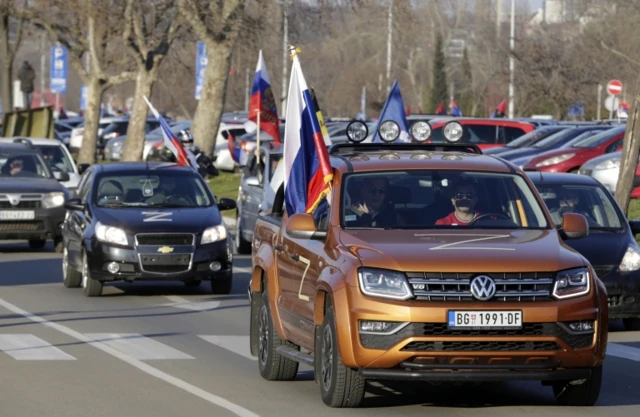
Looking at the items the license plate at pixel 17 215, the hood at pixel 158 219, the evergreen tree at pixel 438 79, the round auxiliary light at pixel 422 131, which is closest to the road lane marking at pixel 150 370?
the hood at pixel 158 219

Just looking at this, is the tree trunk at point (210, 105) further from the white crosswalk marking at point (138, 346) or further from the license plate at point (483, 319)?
the license plate at point (483, 319)

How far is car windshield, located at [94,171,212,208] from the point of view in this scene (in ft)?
59.9

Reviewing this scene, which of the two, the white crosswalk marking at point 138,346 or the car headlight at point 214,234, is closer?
the white crosswalk marking at point 138,346

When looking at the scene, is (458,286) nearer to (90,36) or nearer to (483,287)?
(483,287)

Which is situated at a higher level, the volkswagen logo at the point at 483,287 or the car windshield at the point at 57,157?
the volkswagen logo at the point at 483,287

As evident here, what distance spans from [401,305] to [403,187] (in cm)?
147

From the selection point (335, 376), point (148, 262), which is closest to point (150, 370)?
point (335, 376)

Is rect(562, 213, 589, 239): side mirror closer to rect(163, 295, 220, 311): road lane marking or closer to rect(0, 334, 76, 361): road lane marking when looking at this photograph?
rect(0, 334, 76, 361): road lane marking

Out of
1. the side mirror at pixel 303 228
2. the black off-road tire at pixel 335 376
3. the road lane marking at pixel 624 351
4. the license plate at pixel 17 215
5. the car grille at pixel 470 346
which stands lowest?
the license plate at pixel 17 215

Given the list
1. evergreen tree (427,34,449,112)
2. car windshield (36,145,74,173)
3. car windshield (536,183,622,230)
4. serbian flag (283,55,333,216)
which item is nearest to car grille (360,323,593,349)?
serbian flag (283,55,333,216)

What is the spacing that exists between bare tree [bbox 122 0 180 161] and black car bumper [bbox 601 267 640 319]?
29432mm

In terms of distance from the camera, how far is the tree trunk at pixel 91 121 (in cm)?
5106

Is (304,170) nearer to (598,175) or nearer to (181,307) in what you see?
(181,307)

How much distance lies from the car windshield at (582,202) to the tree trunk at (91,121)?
36237mm
